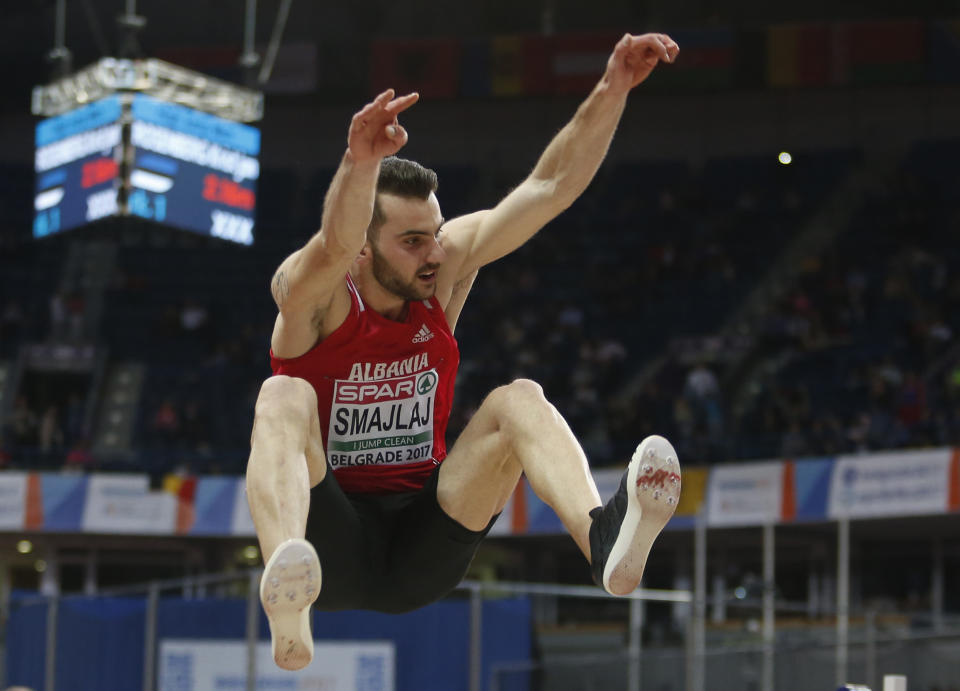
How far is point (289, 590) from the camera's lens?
4359mm

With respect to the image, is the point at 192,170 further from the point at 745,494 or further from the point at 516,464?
the point at 516,464

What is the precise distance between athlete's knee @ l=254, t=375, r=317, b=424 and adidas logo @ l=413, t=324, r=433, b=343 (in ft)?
1.82

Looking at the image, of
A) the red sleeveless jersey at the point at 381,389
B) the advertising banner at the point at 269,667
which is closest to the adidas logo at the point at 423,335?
the red sleeveless jersey at the point at 381,389

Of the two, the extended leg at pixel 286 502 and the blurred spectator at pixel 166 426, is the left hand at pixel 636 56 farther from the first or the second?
the blurred spectator at pixel 166 426

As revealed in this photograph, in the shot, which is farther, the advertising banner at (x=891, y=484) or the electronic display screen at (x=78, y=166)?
the advertising banner at (x=891, y=484)

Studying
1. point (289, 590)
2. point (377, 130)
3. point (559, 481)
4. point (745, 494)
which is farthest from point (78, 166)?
point (289, 590)

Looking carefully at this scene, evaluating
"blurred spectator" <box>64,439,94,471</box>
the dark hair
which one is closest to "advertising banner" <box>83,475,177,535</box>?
"blurred spectator" <box>64,439,94,471</box>

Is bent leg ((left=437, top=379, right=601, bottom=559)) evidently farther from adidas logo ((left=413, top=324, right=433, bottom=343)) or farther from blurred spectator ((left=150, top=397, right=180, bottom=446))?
blurred spectator ((left=150, top=397, right=180, bottom=446))

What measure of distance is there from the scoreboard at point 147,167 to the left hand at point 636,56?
1049cm

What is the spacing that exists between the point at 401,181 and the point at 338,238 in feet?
1.49

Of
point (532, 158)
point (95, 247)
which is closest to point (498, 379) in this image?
point (532, 158)

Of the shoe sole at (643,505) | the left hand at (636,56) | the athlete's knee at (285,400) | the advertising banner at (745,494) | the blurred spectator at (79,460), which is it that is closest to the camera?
the shoe sole at (643,505)

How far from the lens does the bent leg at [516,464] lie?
4.86 meters

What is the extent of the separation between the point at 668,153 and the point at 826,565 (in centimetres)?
977
